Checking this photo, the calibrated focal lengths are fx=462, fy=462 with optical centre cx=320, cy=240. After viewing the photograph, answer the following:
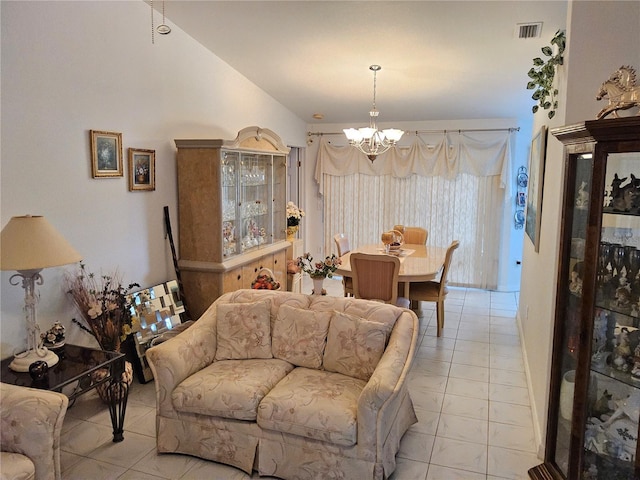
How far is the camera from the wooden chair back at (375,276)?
3988mm

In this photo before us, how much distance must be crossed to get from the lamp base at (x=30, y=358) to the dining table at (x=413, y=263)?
2477 mm

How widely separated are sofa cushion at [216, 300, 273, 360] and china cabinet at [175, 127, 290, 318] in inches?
44.8

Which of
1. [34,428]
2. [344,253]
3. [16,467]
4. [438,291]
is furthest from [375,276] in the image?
[16,467]

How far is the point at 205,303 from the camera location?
414 cm

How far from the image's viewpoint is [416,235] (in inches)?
231

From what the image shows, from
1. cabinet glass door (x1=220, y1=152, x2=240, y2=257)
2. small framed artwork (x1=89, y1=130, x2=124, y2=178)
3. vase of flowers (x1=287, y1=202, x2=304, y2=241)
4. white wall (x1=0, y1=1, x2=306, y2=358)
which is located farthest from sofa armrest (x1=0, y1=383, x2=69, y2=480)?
vase of flowers (x1=287, y1=202, x2=304, y2=241)

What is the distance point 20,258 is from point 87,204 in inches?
35.5

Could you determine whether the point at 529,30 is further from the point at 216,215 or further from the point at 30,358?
the point at 30,358

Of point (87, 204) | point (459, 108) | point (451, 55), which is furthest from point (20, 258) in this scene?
point (459, 108)

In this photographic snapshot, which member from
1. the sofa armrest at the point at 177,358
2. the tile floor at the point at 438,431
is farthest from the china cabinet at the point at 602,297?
the sofa armrest at the point at 177,358

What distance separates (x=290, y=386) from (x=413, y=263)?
91.6 inches

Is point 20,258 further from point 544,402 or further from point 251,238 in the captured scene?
point 544,402

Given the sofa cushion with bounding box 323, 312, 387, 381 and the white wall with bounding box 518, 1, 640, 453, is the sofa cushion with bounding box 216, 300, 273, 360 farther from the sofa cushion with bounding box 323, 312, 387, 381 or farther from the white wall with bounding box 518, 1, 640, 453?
the white wall with bounding box 518, 1, 640, 453

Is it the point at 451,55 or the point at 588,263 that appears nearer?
the point at 588,263
